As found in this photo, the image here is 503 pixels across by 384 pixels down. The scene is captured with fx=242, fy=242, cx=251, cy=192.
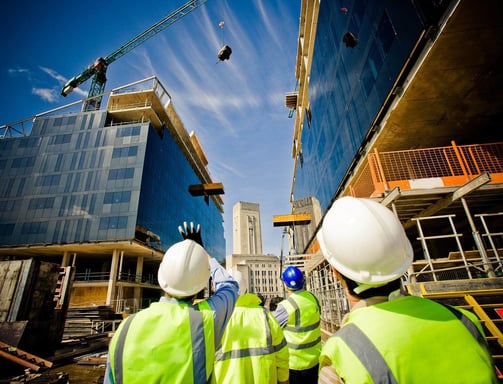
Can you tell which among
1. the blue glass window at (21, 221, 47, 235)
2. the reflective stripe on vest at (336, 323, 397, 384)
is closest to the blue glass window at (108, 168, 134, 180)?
the blue glass window at (21, 221, 47, 235)

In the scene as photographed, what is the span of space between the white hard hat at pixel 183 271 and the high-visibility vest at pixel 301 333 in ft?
5.93

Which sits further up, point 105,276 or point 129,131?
point 129,131

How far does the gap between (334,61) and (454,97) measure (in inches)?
299

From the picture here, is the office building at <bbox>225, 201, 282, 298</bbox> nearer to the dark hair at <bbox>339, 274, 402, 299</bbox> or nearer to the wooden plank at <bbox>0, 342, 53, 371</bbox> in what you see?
the wooden plank at <bbox>0, 342, 53, 371</bbox>

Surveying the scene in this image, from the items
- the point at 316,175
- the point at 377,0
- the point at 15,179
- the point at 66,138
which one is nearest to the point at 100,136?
the point at 66,138

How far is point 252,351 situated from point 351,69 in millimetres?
12610

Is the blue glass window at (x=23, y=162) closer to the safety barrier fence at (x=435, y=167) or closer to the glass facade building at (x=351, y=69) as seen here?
the glass facade building at (x=351, y=69)

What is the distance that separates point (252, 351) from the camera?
7.52ft

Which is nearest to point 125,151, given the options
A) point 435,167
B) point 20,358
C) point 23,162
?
point 23,162

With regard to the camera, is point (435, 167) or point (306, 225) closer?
point (435, 167)

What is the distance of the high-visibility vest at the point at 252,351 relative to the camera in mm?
2225

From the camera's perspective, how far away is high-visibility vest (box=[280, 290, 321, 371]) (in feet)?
10.4

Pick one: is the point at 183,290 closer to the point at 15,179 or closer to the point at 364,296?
the point at 364,296

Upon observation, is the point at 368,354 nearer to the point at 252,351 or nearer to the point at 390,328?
the point at 390,328
